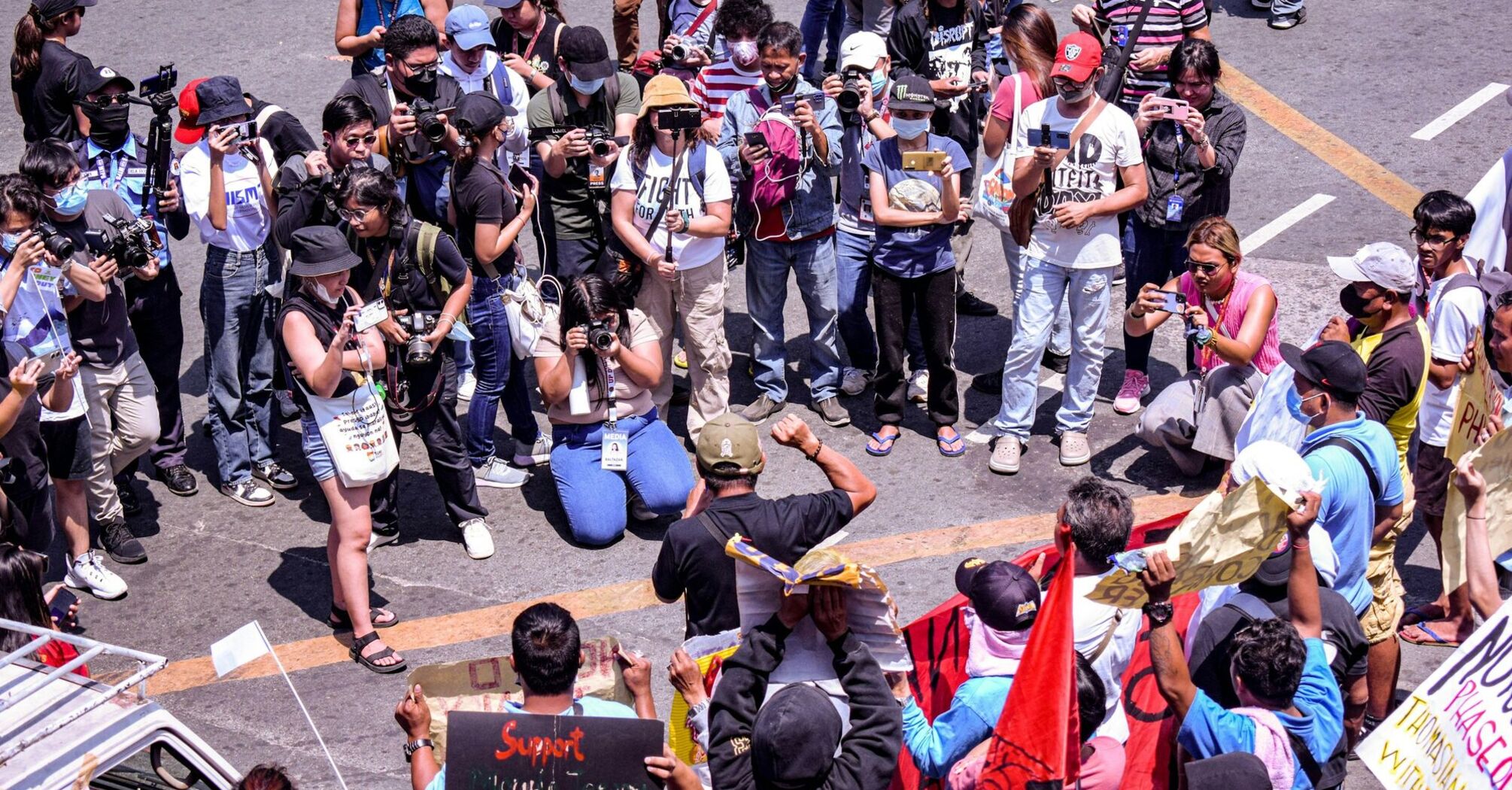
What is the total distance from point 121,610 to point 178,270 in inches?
155

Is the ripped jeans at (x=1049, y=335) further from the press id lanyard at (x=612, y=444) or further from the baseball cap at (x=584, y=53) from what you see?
the baseball cap at (x=584, y=53)

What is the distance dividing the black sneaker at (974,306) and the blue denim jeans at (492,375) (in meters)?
3.08

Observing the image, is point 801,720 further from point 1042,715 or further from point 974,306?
point 974,306

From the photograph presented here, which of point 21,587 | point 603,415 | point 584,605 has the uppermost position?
point 21,587

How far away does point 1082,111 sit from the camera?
827 centimetres

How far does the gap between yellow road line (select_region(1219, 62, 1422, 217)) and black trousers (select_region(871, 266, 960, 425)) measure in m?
4.11

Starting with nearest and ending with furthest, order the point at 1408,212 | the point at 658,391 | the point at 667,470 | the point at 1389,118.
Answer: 1. the point at 667,470
2. the point at 658,391
3. the point at 1408,212
4. the point at 1389,118

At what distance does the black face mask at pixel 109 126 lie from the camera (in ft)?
27.6

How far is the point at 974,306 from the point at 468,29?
3659mm

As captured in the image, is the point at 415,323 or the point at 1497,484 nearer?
the point at 1497,484

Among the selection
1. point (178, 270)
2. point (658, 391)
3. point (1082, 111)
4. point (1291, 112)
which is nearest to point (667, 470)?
point (658, 391)

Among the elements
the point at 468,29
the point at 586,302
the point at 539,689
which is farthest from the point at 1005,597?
the point at 468,29

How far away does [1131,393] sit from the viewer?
360 inches

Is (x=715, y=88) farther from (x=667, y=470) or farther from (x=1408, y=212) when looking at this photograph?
(x=1408, y=212)
